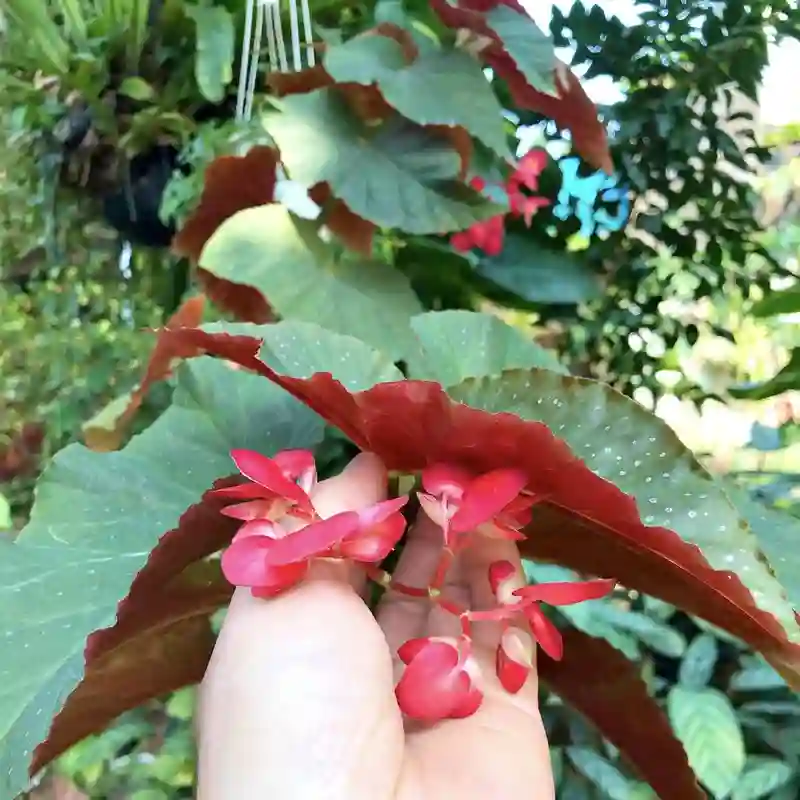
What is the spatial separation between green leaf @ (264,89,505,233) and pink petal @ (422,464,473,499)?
28cm

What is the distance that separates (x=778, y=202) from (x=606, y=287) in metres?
0.59

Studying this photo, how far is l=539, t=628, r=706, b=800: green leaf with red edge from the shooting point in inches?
16.7

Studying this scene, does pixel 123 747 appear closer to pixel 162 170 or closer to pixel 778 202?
pixel 162 170

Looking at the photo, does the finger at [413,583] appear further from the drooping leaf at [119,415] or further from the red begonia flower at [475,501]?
the drooping leaf at [119,415]

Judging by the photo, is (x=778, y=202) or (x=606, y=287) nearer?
(x=606, y=287)

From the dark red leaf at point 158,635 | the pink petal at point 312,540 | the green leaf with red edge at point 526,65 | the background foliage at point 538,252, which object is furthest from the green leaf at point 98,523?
the green leaf with red edge at point 526,65

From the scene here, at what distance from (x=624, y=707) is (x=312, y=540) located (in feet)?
0.82

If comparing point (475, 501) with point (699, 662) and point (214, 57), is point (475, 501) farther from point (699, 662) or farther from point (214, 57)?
point (214, 57)

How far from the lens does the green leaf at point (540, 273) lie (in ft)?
2.65

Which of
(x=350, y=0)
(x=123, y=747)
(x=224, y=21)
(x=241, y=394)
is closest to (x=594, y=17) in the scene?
(x=350, y=0)

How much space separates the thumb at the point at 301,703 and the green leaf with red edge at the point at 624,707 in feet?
0.61

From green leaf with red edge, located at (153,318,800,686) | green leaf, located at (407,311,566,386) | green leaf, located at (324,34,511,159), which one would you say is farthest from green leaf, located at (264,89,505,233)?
green leaf with red edge, located at (153,318,800,686)

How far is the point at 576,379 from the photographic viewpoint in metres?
0.33

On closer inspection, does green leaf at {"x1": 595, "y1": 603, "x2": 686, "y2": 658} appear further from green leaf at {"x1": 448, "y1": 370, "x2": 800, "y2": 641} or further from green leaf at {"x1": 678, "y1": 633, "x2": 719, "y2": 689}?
green leaf at {"x1": 448, "y1": 370, "x2": 800, "y2": 641}
